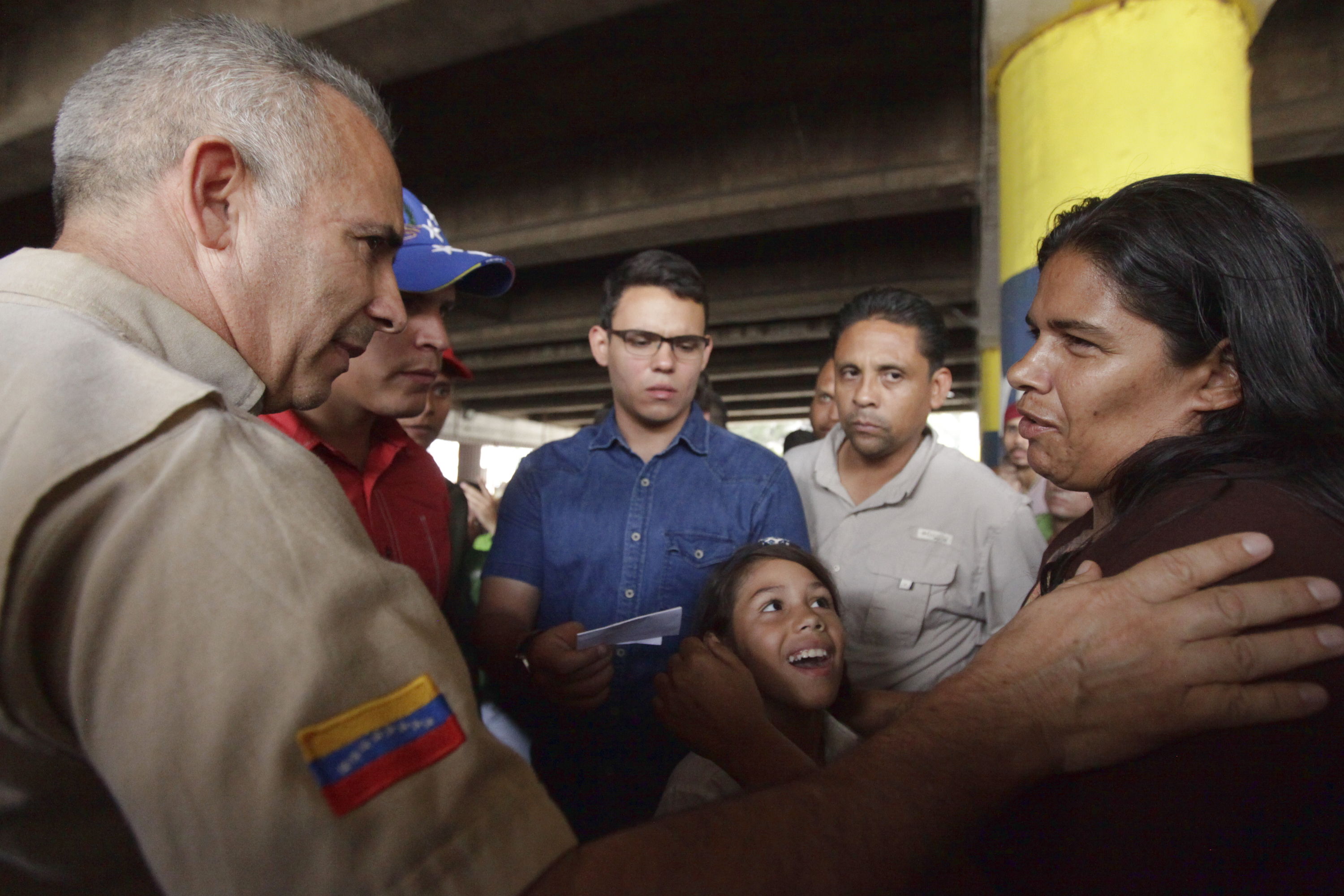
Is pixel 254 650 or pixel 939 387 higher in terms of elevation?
pixel 939 387

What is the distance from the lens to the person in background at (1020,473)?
4.25m

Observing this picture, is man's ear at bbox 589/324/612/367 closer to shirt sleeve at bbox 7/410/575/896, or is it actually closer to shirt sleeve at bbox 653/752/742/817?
shirt sleeve at bbox 653/752/742/817

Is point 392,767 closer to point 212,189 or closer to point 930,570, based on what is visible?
point 212,189

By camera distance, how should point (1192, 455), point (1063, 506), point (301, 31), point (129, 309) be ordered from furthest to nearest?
point (301, 31), point (1063, 506), point (1192, 455), point (129, 309)

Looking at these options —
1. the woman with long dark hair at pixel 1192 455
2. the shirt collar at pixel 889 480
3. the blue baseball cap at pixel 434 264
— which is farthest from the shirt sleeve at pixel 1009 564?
the blue baseball cap at pixel 434 264

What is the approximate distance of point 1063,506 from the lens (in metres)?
3.80

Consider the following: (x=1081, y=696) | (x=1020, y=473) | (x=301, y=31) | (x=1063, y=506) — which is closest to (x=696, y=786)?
(x=1081, y=696)

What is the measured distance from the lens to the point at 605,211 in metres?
8.05

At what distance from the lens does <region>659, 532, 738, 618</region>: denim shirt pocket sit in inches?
92.0

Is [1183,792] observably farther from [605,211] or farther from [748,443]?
[605,211]

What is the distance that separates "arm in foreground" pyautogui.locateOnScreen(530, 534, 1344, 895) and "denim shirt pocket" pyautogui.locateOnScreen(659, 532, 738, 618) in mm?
1284

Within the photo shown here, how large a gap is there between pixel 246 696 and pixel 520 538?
5.83 ft

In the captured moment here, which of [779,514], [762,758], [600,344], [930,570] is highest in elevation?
[600,344]

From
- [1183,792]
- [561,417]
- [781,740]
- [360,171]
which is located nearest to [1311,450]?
[1183,792]
